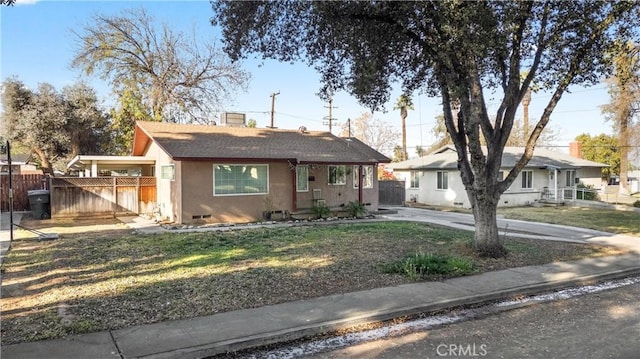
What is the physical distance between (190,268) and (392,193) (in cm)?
2006

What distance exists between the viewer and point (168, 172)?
16797 mm

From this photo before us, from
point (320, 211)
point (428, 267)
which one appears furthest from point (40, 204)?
point (428, 267)

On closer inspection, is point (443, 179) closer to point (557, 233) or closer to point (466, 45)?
point (557, 233)

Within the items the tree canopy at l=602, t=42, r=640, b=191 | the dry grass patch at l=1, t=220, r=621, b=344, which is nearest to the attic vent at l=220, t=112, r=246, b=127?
the dry grass patch at l=1, t=220, r=621, b=344

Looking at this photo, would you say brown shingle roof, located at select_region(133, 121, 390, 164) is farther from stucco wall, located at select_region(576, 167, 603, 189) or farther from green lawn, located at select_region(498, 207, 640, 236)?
stucco wall, located at select_region(576, 167, 603, 189)

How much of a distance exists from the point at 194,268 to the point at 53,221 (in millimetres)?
11002

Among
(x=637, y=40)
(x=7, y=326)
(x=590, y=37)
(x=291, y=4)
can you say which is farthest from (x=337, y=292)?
(x=637, y=40)

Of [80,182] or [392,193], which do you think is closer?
[80,182]

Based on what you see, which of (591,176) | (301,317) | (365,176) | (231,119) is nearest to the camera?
(301,317)

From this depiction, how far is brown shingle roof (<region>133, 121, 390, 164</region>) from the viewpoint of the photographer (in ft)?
52.1

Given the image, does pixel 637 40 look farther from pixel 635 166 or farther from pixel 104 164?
pixel 635 166

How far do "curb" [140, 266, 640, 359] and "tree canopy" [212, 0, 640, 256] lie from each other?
6.68 ft

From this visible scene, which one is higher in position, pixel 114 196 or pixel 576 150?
pixel 576 150

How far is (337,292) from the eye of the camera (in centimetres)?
666
